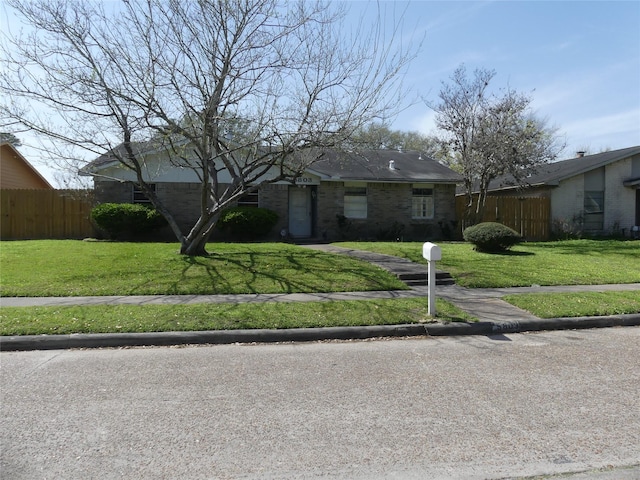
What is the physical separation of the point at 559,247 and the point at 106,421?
18409 millimetres

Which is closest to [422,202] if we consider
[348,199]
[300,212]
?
[348,199]

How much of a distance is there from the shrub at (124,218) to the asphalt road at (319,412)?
12.6 m

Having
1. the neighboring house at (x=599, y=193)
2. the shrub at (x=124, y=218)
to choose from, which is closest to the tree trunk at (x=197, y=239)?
the shrub at (x=124, y=218)

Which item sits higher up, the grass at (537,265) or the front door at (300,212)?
the front door at (300,212)

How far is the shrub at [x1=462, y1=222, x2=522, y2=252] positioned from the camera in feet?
48.6

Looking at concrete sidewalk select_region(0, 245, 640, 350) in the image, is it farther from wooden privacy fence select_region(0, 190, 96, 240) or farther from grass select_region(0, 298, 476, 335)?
wooden privacy fence select_region(0, 190, 96, 240)

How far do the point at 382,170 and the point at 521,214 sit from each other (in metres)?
7.18

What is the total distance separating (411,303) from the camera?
8.21 m

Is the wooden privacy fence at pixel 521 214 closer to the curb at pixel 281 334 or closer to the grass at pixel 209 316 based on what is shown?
the curb at pixel 281 334

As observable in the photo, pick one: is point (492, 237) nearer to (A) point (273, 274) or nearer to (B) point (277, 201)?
(A) point (273, 274)

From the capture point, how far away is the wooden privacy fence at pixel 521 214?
22.1 meters

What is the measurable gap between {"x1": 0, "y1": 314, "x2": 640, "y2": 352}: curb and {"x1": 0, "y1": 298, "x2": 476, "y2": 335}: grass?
17 centimetres

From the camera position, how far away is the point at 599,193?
23578mm

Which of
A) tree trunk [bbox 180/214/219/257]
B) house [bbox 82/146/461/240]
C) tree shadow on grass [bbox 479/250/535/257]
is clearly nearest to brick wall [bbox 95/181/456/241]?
house [bbox 82/146/461/240]
